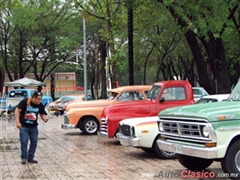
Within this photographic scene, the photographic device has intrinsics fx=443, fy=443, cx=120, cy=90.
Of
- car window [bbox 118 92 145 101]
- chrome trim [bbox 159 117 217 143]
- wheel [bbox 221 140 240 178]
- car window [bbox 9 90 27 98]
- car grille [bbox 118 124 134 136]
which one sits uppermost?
car window [bbox 9 90 27 98]

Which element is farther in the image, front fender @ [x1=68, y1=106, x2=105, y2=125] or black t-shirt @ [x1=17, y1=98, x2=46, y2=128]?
front fender @ [x1=68, y1=106, x2=105, y2=125]

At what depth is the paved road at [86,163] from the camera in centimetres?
894

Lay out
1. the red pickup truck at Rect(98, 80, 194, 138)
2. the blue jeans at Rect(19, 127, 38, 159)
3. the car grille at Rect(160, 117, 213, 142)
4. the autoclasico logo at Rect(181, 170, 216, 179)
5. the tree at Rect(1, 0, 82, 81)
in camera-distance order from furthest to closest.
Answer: the tree at Rect(1, 0, 82, 81) → the red pickup truck at Rect(98, 80, 194, 138) → the blue jeans at Rect(19, 127, 38, 159) → the autoclasico logo at Rect(181, 170, 216, 179) → the car grille at Rect(160, 117, 213, 142)

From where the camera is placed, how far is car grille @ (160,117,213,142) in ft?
24.5

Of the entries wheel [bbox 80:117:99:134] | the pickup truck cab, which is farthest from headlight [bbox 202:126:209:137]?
wheel [bbox 80:117:99:134]

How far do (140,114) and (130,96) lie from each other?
2.64 metres

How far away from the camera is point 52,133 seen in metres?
17.8

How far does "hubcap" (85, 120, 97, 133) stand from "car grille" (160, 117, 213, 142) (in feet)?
27.1

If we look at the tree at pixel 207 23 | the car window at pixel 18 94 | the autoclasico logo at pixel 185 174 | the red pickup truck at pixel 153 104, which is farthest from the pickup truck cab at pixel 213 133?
the car window at pixel 18 94

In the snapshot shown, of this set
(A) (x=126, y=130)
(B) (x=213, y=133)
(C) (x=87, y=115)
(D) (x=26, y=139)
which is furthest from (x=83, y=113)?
(B) (x=213, y=133)

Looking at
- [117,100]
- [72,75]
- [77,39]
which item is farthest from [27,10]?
[72,75]

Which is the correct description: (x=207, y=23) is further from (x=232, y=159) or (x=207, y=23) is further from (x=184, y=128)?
(x=232, y=159)

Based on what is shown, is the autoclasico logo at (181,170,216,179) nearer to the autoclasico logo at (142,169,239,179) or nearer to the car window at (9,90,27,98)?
the autoclasico logo at (142,169,239,179)

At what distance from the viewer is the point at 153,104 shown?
1258 cm
